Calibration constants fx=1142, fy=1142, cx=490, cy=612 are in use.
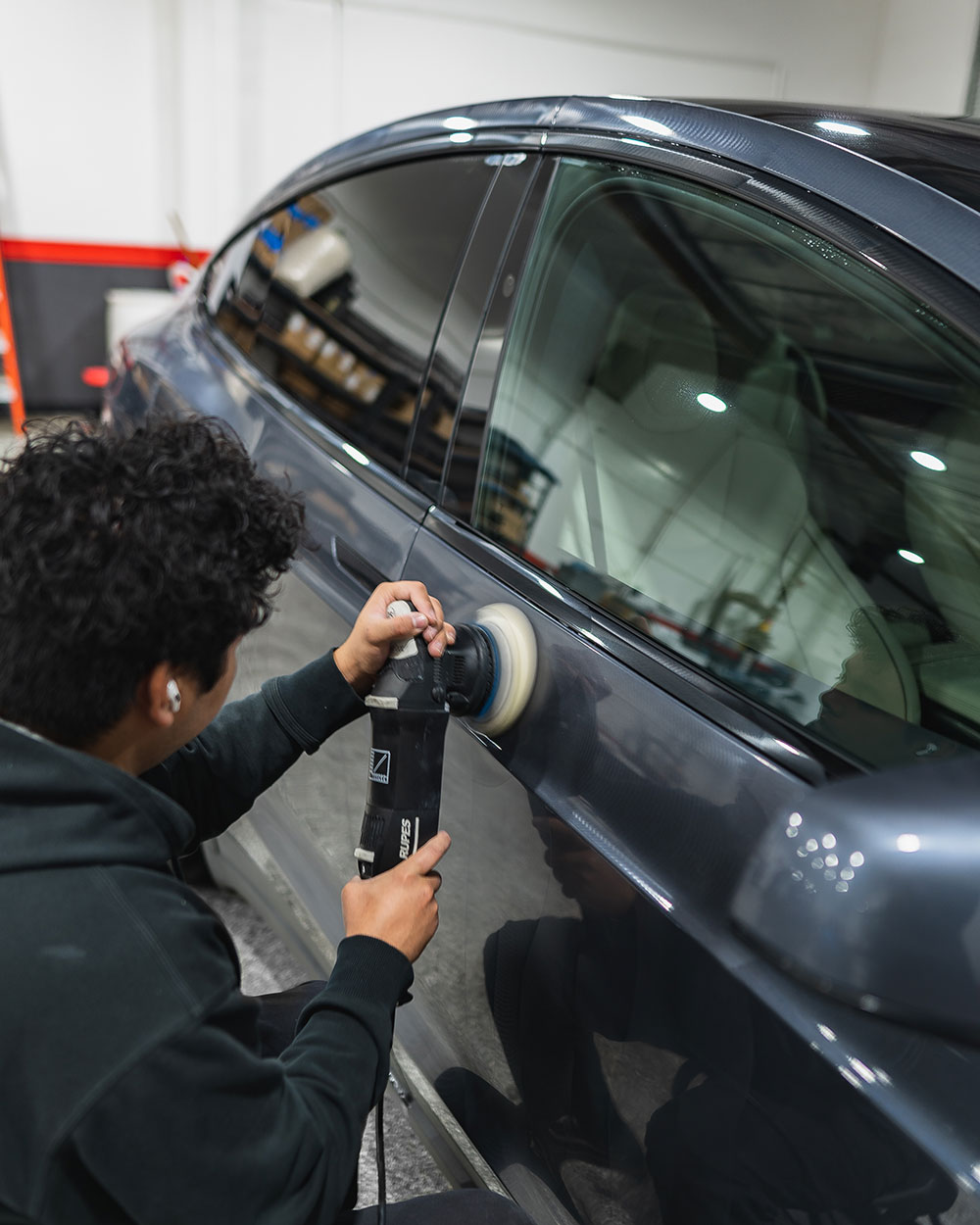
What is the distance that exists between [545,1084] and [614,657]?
431 mm

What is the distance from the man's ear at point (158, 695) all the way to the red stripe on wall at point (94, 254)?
6577 millimetres

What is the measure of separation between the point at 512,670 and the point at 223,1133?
1.72ft

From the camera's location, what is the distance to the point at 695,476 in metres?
1.15

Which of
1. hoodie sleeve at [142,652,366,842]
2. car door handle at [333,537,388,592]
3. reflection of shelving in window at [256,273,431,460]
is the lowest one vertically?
hoodie sleeve at [142,652,366,842]

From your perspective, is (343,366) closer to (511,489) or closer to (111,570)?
(511,489)

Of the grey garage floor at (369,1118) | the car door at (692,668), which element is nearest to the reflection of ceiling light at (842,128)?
the car door at (692,668)

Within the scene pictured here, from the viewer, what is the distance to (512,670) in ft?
3.80

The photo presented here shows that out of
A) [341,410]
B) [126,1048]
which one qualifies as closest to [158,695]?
[126,1048]

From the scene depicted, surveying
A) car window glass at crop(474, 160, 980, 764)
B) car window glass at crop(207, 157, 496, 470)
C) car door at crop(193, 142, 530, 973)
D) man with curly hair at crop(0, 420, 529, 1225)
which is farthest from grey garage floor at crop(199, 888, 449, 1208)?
car window glass at crop(207, 157, 496, 470)

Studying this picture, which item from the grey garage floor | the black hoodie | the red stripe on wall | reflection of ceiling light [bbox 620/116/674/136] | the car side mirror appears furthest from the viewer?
the red stripe on wall

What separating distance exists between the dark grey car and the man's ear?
1.28 feet

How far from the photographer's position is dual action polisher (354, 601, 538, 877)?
1.11 metres

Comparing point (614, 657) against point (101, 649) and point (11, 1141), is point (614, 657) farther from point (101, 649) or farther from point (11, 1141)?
point (11, 1141)

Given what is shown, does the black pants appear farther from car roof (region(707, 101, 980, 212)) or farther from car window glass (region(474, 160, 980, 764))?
car roof (region(707, 101, 980, 212))
